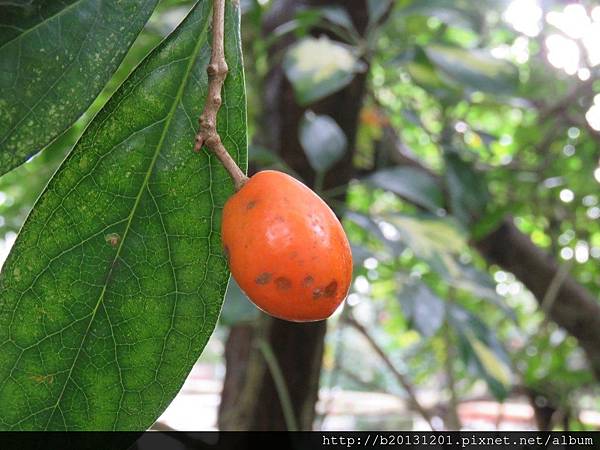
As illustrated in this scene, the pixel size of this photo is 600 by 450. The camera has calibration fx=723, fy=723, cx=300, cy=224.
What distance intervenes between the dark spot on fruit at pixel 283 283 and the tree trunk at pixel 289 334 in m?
0.93

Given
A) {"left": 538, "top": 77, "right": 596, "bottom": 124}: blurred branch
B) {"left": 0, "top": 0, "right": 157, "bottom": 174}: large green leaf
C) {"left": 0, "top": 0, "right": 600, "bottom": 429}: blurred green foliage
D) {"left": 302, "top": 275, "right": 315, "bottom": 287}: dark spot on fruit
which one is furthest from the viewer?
{"left": 538, "top": 77, "right": 596, "bottom": 124}: blurred branch

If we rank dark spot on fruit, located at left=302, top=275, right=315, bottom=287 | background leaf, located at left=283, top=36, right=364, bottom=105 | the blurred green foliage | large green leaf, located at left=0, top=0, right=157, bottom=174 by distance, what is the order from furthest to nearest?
the blurred green foliage < background leaf, located at left=283, top=36, right=364, bottom=105 < large green leaf, located at left=0, top=0, right=157, bottom=174 < dark spot on fruit, located at left=302, top=275, right=315, bottom=287

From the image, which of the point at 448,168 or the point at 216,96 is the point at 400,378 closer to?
the point at 448,168

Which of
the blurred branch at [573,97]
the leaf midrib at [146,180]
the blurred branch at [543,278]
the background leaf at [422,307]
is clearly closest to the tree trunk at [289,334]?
the background leaf at [422,307]

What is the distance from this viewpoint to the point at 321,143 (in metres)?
1.29

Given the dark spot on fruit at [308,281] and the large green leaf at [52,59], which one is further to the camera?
the large green leaf at [52,59]

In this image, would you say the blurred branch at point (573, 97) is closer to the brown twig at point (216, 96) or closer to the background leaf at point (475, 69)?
the background leaf at point (475, 69)

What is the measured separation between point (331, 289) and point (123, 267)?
18 centimetres

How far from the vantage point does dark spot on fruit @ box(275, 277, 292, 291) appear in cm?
41

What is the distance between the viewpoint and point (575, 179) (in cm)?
181

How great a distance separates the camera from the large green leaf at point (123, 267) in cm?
50

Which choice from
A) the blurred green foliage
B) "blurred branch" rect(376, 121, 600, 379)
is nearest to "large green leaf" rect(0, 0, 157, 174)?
the blurred green foliage

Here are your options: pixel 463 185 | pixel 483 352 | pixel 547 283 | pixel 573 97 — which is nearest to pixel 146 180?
pixel 463 185

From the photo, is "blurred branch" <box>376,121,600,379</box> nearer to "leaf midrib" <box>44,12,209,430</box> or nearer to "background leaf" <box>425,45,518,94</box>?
"background leaf" <box>425,45,518,94</box>
